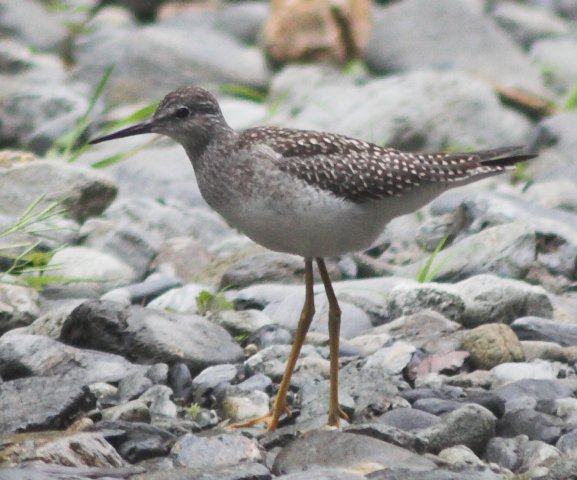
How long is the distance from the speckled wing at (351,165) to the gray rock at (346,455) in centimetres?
149

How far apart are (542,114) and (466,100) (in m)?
1.43

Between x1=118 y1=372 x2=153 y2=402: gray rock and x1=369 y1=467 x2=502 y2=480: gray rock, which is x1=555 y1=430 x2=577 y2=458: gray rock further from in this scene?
x1=118 y1=372 x2=153 y2=402: gray rock

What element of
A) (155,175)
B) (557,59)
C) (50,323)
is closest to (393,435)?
(50,323)

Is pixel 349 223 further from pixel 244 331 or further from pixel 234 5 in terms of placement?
pixel 234 5

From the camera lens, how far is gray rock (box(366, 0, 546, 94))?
51.5 feet

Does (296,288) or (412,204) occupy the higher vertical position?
(412,204)

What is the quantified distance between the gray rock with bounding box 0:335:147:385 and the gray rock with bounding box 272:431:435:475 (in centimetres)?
151

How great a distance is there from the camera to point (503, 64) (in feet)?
51.8

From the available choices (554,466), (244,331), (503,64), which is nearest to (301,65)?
(503,64)

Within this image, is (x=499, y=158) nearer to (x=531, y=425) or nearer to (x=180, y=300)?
(x=531, y=425)

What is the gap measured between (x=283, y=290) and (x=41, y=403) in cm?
263

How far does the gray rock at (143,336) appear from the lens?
757cm

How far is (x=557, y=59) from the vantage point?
16.6 metres

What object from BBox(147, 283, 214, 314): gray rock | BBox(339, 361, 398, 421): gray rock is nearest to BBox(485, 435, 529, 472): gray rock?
BBox(339, 361, 398, 421): gray rock
